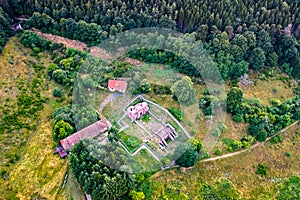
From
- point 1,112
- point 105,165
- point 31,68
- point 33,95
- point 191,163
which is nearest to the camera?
point 105,165

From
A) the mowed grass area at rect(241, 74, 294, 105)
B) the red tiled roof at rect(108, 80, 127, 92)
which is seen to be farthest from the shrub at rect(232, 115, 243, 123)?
the red tiled roof at rect(108, 80, 127, 92)

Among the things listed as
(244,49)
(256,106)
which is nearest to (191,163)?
(256,106)

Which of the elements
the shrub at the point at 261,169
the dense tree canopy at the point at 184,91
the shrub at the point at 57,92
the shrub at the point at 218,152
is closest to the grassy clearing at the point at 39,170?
the shrub at the point at 57,92

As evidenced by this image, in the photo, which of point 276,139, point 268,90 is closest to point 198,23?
point 268,90

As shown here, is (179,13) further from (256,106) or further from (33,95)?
(33,95)

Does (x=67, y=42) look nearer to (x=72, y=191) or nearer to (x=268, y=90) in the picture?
(x=72, y=191)
